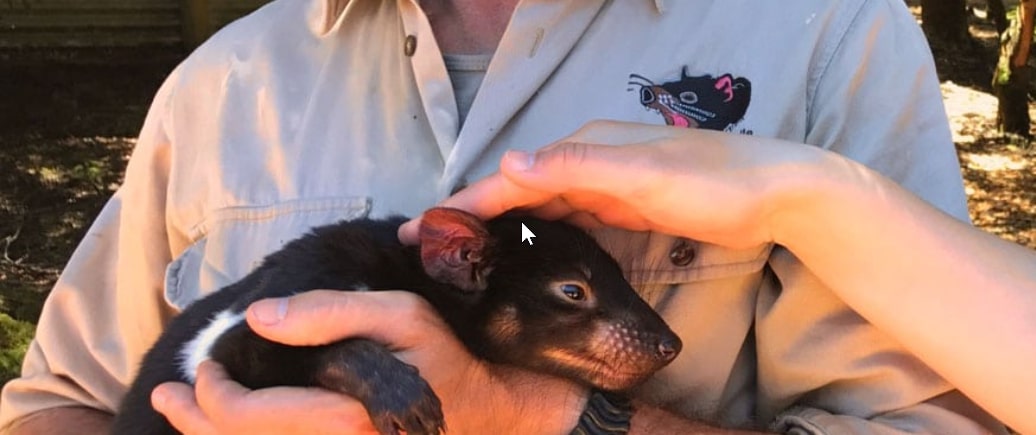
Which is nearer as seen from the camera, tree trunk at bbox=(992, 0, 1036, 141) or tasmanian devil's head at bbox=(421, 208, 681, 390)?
tasmanian devil's head at bbox=(421, 208, 681, 390)

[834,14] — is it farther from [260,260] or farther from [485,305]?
[260,260]

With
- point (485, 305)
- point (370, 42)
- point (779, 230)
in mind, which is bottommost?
point (485, 305)

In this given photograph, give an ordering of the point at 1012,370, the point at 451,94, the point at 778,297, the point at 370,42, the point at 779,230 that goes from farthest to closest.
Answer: the point at 370,42 < the point at 451,94 < the point at 778,297 < the point at 779,230 < the point at 1012,370

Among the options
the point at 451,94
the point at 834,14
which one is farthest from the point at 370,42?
the point at 834,14

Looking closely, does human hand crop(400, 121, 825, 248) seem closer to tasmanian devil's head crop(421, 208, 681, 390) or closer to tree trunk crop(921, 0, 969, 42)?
tasmanian devil's head crop(421, 208, 681, 390)

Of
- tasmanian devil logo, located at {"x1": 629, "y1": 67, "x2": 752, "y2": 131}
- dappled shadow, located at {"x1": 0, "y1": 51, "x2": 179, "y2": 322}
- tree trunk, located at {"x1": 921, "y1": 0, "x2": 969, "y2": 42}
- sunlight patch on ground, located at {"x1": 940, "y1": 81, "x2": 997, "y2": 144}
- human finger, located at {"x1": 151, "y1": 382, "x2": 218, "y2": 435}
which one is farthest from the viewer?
tree trunk, located at {"x1": 921, "y1": 0, "x2": 969, "y2": 42}

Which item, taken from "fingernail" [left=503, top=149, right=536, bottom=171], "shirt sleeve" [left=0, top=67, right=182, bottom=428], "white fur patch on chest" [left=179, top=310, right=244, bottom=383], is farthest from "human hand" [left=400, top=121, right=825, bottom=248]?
"shirt sleeve" [left=0, top=67, right=182, bottom=428]
